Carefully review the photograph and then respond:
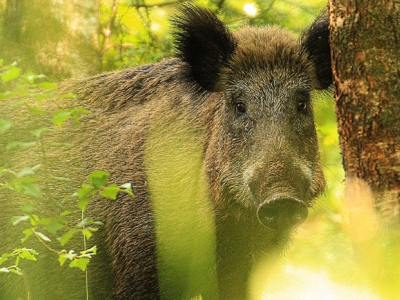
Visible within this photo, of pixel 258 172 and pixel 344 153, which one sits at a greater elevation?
pixel 344 153

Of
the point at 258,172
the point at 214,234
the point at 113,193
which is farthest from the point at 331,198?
the point at 113,193

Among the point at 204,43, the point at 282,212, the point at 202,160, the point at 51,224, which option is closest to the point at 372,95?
the point at 282,212

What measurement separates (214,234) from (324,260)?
3.68ft

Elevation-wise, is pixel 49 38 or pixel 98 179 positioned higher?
pixel 49 38

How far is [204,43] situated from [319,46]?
90 centimetres

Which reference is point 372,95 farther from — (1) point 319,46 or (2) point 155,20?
(2) point 155,20

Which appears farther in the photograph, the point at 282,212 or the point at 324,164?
the point at 324,164

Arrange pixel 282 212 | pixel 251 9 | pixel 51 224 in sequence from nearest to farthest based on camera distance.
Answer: pixel 51 224
pixel 282 212
pixel 251 9

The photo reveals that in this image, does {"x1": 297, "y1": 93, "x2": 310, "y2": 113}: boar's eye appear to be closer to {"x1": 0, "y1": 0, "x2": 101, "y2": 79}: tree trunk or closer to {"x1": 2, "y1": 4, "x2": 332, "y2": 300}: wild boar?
{"x1": 2, "y1": 4, "x2": 332, "y2": 300}: wild boar

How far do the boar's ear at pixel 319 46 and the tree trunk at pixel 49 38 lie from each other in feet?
9.38

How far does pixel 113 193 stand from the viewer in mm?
3330

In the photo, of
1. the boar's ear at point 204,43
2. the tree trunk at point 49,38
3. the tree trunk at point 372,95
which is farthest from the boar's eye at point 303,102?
the tree trunk at point 49,38

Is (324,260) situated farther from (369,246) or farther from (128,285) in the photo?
(369,246)

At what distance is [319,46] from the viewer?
519 centimetres
